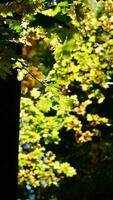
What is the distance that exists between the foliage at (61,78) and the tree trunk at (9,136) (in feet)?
0.78

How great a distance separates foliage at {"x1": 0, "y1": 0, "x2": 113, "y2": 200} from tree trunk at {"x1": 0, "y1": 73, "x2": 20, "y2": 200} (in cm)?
24

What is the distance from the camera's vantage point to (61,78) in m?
8.33

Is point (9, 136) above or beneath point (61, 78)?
beneath

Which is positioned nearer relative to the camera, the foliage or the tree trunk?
the foliage

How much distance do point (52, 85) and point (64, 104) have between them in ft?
2.07

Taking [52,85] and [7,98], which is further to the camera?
[7,98]

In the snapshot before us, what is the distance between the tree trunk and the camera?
5.19 m

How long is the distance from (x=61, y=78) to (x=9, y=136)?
127 inches

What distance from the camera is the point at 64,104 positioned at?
5613mm

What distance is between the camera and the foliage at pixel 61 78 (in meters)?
3.04

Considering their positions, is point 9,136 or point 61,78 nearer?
point 9,136

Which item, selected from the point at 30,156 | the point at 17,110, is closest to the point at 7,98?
the point at 17,110

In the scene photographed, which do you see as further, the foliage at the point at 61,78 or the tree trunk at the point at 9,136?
the tree trunk at the point at 9,136

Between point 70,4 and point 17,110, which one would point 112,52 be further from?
point 70,4
